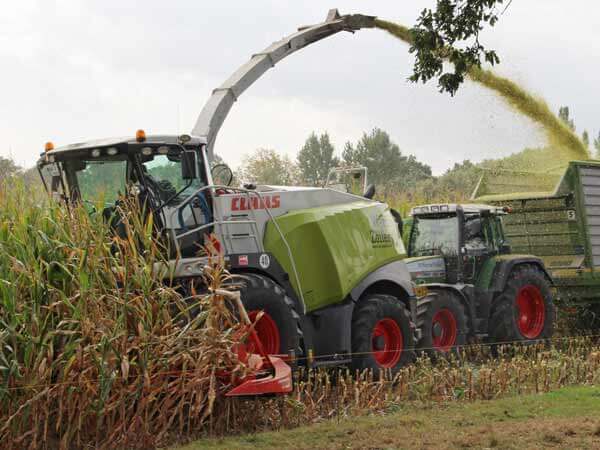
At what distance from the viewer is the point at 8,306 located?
6871mm

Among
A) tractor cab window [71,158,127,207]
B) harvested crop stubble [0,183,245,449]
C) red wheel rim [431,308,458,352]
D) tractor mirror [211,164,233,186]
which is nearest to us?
harvested crop stubble [0,183,245,449]

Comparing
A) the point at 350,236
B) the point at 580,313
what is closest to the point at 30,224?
the point at 350,236

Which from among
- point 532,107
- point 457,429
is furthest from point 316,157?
point 457,429

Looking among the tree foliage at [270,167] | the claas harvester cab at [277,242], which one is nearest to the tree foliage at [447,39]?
the claas harvester cab at [277,242]

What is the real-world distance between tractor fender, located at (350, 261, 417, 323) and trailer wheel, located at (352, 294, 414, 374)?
0.19m

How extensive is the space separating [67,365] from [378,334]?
444cm

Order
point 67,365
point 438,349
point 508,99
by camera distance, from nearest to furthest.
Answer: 1. point 67,365
2. point 438,349
3. point 508,99

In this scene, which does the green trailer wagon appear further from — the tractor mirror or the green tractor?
the tractor mirror

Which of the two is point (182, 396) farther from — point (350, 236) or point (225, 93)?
point (225, 93)

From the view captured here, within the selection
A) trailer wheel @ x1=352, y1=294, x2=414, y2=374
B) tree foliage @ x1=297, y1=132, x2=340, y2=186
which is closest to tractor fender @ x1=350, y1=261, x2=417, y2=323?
trailer wheel @ x1=352, y1=294, x2=414, y2=374

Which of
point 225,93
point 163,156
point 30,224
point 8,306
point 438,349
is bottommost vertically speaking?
point 438,349

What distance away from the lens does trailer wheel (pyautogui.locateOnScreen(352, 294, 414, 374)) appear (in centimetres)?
1011

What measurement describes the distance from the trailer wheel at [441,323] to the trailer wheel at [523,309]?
0.76 m

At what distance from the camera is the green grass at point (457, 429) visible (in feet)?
23.8
